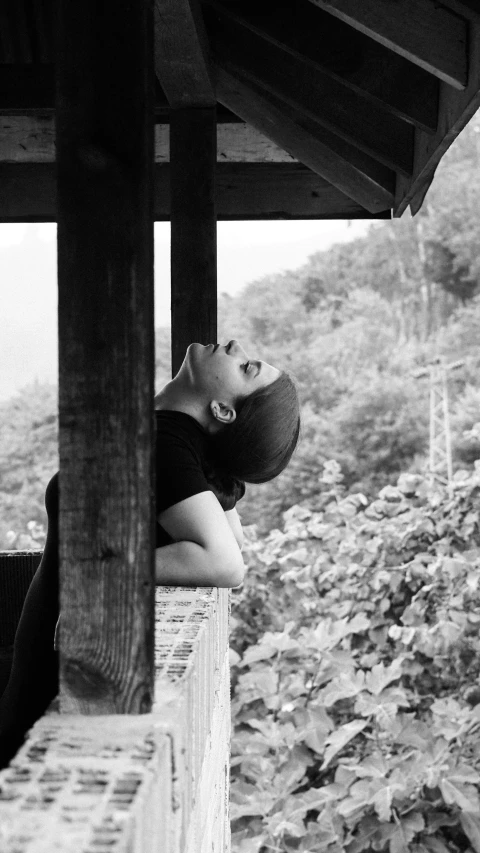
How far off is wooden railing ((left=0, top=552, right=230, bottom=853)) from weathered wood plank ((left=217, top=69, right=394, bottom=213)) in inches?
74.8

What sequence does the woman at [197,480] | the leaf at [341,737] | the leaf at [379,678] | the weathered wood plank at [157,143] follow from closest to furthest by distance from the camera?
the woman at [197,480] → the weathered wood plank at [157,143] → the leaf at [341,737] → the leaf at [379,678]

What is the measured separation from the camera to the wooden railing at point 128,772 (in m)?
0.83

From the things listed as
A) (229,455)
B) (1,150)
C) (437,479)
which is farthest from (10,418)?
(229,455)

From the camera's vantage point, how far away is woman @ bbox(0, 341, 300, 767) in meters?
1.66

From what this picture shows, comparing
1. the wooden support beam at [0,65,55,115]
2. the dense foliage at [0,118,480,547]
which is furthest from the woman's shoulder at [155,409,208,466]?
the dense foliage at [0,118,480,547]

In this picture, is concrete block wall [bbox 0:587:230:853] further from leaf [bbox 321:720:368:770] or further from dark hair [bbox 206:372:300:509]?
leaf [bbox 321:720:368:770]

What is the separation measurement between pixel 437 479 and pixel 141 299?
5.17 metres

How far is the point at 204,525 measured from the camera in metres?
1.76

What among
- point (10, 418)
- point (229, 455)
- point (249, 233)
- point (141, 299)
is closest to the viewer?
point (141, 299)

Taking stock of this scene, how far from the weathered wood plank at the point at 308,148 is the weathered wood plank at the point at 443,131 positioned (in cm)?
12

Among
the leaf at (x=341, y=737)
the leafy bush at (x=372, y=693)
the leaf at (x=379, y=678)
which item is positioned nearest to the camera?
the leafy bush at (x=372, y=693)

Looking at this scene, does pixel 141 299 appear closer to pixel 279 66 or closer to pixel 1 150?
pixel 279 66

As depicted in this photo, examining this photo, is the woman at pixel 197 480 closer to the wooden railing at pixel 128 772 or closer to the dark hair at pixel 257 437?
the dark hair at pixel 257 437

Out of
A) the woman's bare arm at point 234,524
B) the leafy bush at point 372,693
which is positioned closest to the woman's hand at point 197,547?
the woman's bare arm at point 234,524
